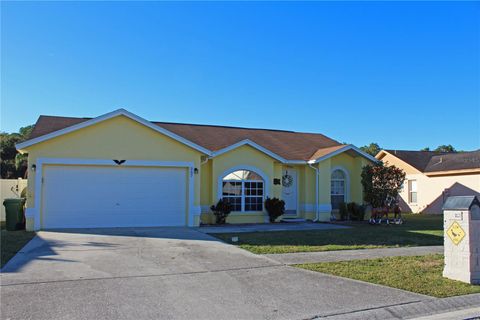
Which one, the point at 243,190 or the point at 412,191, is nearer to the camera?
the point at 243,190

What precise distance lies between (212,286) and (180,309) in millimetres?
1288

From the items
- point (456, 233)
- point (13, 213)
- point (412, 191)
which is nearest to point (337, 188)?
point (412, 191)

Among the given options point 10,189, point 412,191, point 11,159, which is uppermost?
point 11,159

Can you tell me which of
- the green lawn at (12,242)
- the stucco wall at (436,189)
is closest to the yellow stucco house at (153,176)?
the green lawn at (12,242)

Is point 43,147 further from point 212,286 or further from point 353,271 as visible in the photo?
point 353,271

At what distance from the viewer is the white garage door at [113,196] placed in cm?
1463

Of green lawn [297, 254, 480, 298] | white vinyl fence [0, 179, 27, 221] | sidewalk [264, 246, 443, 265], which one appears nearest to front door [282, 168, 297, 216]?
sidewalk [264, 246, 443, 265]

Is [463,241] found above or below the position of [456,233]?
below

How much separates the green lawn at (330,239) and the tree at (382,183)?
2.87 metres

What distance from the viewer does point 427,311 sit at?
619 centimetres

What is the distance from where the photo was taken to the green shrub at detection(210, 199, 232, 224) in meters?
17.3

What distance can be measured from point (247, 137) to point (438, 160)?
15.1 m

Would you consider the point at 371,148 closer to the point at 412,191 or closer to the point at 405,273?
the point at 412,191

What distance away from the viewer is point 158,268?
8.45 metres
